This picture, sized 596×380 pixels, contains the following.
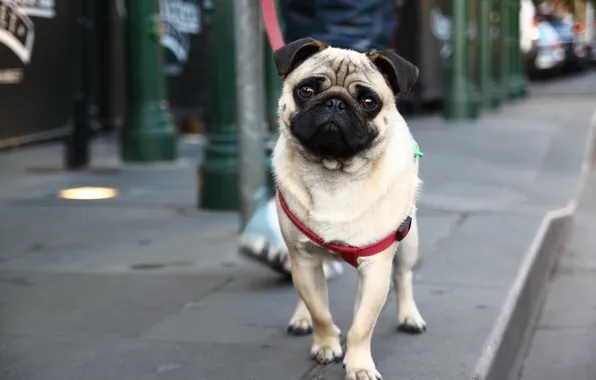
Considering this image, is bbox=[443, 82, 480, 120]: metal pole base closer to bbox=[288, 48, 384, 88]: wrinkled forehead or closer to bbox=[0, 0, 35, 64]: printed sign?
bbox=[0, 0, 35, 64]: printed sign

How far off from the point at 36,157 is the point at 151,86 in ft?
4.23

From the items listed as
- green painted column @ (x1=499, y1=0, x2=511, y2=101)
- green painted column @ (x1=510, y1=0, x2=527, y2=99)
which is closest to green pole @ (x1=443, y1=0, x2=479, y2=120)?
green painted column @ (x1=499, y1=0, x2=511, y2=101)

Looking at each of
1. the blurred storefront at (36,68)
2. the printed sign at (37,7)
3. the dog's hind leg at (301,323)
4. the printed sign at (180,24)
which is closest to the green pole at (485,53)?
the printed sign at (180,24)

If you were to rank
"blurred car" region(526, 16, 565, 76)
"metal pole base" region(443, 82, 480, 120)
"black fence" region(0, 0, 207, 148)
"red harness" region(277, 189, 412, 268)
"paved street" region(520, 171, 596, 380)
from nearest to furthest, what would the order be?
1. "red harness" region(277, 189, 412, 268)
2. "paved street" region(520, 171, 596, 380)
3. "black fence" region(0, 0, 207, 148)
4. "metal pole base" region(443, 82, 480, 120)
5. "blurred car" region(526, 16, 565, 76)

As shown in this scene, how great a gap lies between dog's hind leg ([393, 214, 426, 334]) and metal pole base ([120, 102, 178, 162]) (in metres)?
5.49

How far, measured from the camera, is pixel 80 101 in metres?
9.23

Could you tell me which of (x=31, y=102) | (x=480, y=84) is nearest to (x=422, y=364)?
(x=31, y=102)

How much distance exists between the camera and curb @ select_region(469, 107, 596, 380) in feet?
12.5

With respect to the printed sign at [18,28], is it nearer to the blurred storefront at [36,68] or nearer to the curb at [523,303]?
the blurred storefront at [36,68]

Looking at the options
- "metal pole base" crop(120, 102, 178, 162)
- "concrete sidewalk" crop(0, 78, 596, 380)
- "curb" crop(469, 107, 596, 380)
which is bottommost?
"curb" crop(469, 107, 596, 380)

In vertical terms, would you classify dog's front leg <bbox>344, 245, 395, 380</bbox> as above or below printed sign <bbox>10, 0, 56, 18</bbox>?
below

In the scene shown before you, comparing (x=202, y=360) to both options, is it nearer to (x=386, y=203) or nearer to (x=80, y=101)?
(x=386, y=203)

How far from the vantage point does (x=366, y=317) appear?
11.0 ft

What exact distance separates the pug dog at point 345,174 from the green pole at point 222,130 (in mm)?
3125
